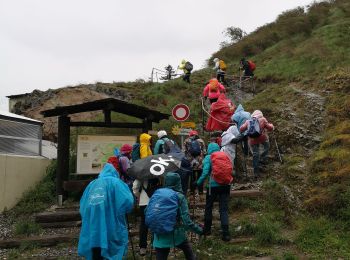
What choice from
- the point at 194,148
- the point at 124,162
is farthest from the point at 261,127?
the point at 124,162

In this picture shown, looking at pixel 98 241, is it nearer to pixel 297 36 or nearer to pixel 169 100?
pixel 169 100

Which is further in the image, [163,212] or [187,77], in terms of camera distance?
[187,77]

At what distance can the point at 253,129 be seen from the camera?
1095 cm

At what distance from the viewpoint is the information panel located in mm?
11430

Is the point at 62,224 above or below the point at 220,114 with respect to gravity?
below

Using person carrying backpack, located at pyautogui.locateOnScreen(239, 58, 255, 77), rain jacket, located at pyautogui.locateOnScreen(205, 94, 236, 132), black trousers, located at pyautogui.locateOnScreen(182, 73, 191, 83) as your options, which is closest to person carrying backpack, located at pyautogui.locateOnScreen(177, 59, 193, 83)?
black trousers, located at pyautogui.locateOnScreen(182, 73, 191, 83)

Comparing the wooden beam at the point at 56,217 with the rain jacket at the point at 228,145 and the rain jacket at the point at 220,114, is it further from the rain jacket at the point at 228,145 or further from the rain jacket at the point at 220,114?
the rain jacket at the point at 220,114

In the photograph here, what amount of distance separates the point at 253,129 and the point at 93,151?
4.28m

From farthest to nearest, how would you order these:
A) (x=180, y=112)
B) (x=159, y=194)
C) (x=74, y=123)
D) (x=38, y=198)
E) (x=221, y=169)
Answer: (x=38, y=198), (x=180, y=112), (x=74, y=123), (x=221, y=169), (x=159, y=194)

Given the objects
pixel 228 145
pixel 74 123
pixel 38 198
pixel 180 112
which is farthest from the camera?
pixel 38 198

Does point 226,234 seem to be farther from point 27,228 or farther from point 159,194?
point 27,228

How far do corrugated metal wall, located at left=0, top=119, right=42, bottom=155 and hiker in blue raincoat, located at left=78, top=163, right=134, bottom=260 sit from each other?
24.8ft

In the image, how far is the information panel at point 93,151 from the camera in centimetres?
1143

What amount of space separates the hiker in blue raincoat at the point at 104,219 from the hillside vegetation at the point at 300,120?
2.39 metres
